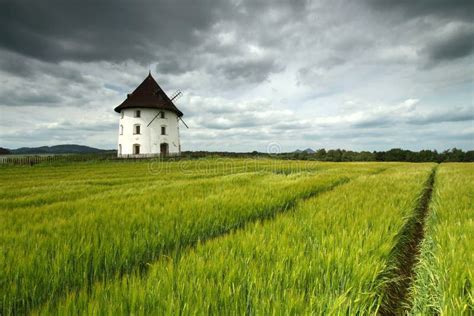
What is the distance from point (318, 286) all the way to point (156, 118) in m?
43.3

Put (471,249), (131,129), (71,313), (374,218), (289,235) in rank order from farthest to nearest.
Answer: (131,129), (374,218), (289,235), (471,249), (71,313)

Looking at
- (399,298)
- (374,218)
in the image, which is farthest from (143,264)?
(374,218)

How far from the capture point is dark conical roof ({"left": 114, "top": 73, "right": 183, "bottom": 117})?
41156 millimetres

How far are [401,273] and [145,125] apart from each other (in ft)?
139

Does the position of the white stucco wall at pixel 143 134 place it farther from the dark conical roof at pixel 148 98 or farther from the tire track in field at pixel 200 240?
the tire track in field at pixel 200 240

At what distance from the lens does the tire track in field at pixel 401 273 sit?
2352 mm

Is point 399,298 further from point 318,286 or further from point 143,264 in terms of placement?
point 143,264

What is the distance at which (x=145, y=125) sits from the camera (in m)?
41.0

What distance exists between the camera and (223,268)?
6.76 ft

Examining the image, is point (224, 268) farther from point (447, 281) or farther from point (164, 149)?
point (164, 149)

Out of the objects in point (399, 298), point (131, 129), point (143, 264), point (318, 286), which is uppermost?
point (131, 129)

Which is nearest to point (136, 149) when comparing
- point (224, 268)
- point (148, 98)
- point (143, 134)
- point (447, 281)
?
point (143, 134)

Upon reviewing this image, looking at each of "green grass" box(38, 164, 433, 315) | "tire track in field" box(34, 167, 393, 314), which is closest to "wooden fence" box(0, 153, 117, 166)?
"tire track in field" box(34, 167, 393, 314)

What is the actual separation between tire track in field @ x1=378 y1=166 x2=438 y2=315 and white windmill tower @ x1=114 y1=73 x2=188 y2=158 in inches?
1562
